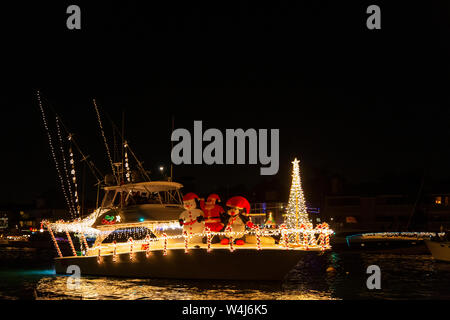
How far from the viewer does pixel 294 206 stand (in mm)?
39375

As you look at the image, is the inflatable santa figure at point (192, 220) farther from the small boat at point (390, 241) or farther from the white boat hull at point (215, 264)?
the small boat at point (390, 241)

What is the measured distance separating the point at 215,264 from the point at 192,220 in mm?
2504

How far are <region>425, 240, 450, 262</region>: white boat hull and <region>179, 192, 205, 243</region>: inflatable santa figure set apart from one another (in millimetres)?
22065

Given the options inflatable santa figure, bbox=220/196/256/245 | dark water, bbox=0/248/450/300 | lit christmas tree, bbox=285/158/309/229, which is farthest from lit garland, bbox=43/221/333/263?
lit christmas tree, bbox=285/158/309/229

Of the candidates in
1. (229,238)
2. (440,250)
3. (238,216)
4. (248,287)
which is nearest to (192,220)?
(238,216)

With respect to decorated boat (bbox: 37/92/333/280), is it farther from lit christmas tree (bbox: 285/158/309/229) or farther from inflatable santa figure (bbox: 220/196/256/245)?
lit christmas tree (bbox: 285/158/309/229)

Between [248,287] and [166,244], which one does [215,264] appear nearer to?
[248,287]

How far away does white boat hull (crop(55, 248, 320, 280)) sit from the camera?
21.9 m

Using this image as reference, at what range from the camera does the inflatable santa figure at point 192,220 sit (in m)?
23.8

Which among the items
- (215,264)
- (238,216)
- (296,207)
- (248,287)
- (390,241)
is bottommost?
(390,241)

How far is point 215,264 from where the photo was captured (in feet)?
72.9

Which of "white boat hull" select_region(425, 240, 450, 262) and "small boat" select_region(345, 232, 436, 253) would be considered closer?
"white boat hull" select_region(425, 240, 450, 262)

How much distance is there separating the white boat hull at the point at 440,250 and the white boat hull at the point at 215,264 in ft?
67.9

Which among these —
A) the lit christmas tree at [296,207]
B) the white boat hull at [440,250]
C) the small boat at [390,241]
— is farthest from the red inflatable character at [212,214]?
the small boat at [390,241]
